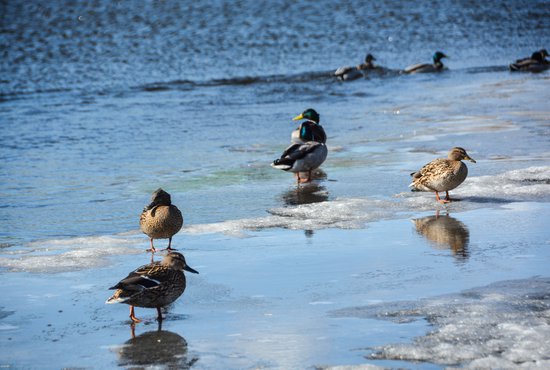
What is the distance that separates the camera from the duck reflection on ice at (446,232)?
873cm

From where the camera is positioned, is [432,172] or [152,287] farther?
[432,172]

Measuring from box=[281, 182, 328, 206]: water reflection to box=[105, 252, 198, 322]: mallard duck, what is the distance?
4.12 meters

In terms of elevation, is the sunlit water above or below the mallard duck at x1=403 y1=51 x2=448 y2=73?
below

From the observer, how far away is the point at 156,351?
643cm

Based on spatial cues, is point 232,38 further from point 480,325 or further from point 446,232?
point 480,325

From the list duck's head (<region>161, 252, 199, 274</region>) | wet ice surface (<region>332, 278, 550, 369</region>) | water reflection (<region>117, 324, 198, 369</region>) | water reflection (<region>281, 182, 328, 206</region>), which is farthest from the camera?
water reflection (<region>281, 182, 328, 206</region>)

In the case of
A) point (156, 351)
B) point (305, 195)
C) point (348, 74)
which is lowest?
point (156, 351)

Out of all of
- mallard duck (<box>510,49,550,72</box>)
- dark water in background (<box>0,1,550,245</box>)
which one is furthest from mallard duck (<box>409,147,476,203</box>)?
mallard duck (<box>510,49,550,72</box>)

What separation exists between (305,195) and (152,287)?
16.6ft

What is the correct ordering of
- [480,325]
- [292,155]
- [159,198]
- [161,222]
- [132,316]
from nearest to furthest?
1. [480,325]
2. [132,316]
3. [161,222]
4. [159,198]
5. [292,155]

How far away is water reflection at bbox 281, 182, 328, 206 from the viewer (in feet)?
37.5

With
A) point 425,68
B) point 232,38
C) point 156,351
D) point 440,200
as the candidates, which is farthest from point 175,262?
point 232,38

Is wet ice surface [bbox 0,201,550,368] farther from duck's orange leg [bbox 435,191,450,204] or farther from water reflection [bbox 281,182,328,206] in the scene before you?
water reflection [bbox 281,182,328,206]

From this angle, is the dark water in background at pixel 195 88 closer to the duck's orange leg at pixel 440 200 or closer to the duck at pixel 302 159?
the duck at pixel 302 159
